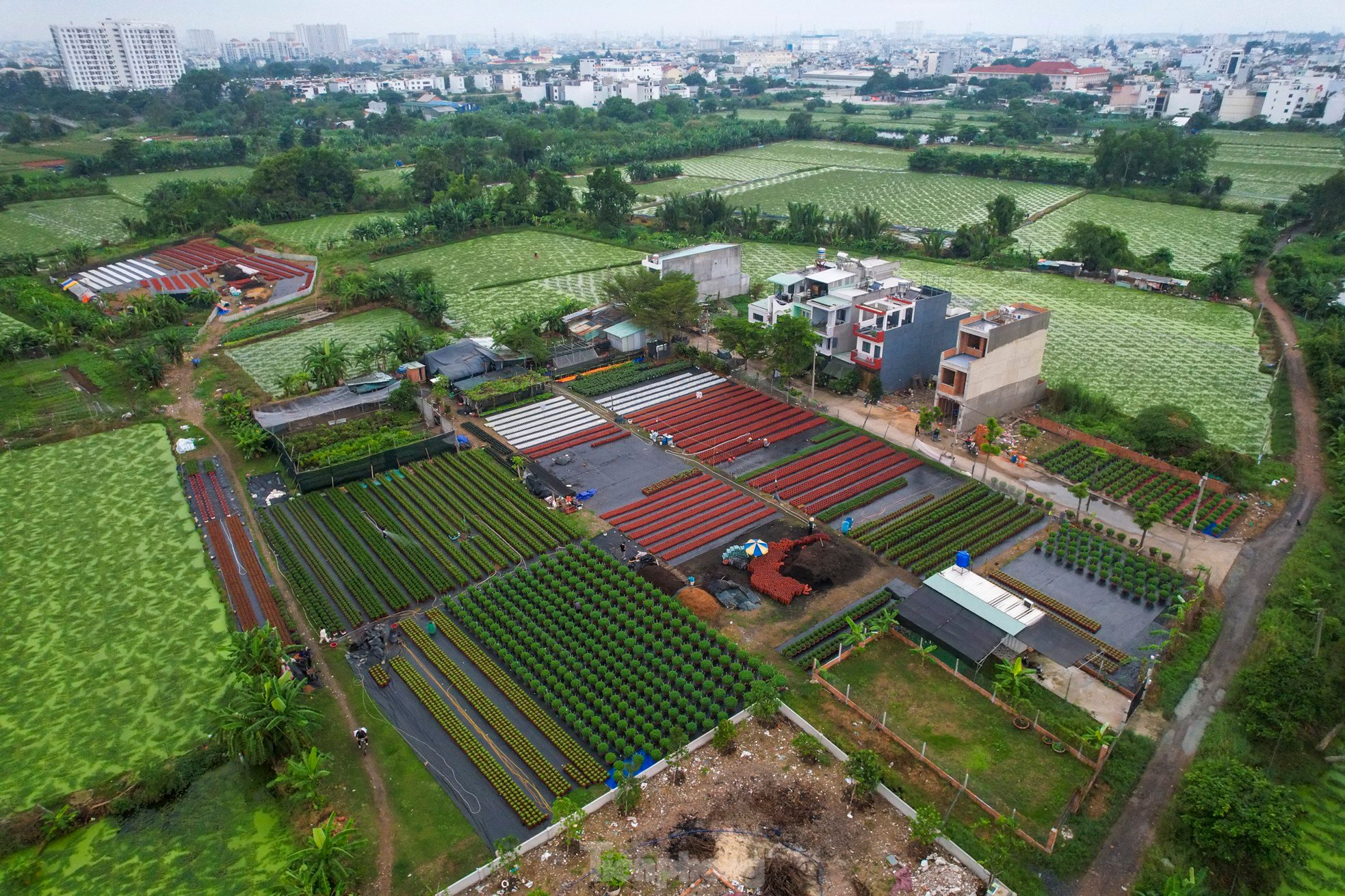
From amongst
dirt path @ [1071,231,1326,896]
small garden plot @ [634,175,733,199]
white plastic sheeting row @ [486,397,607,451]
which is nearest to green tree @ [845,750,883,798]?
dirt path @ [1071,231,1326,896]

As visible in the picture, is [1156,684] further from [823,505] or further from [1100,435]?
[1100,435]

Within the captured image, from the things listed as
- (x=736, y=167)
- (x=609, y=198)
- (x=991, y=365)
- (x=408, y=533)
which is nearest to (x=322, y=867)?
(x=408, y=533)

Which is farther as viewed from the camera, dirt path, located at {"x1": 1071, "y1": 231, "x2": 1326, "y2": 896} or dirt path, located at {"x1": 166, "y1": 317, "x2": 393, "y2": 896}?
dirt path, located at {"x1": 166, "y1": 317, "x2": 393, "y2": 896}

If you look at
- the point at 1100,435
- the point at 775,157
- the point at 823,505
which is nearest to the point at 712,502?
the point at 823,505

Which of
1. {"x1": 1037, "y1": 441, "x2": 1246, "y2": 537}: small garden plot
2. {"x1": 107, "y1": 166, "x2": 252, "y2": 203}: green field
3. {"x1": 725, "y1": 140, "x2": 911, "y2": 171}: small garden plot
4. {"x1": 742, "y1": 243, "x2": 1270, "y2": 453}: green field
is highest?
{"x1": 725, "y1": 140, "x2": 911, "y2": 171}: small garden plot

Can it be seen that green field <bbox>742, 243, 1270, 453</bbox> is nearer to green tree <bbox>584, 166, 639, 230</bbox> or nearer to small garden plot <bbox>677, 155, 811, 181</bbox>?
green tree <bbox>584, 166, 639, 230</bbox>

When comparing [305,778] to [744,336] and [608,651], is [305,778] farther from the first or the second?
[744,336]
